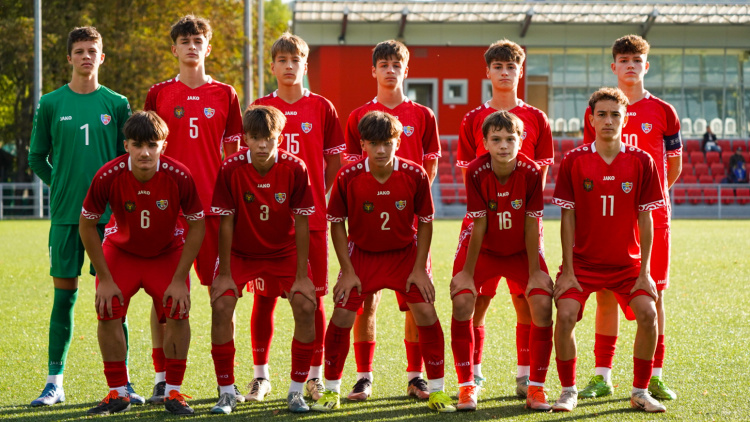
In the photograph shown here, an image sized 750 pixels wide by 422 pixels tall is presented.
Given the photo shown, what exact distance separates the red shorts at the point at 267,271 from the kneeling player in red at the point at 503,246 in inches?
37.0

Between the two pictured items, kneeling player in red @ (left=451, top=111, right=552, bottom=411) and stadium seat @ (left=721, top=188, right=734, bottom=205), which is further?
stadium seat @ (left=721, top=188, right=734, bottom=205)

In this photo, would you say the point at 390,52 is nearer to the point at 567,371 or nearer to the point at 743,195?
the point at 567,371

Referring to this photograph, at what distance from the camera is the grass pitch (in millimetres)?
4633

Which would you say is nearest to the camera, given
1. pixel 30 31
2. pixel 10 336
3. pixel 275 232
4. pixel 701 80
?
pixel 275 232

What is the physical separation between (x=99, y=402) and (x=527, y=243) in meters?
2.64

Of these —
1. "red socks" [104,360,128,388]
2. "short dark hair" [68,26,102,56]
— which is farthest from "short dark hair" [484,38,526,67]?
"red socks" [104,360,128,388]

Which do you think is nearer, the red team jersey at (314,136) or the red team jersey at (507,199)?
the red team jersey at (507,199)

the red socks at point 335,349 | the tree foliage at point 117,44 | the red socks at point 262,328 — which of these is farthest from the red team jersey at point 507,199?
the tree foliage at point 117,44

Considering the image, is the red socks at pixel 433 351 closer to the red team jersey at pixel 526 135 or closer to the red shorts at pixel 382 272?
the red shorts at pixel 382 272

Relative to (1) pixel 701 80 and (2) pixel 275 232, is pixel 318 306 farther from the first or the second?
(1) pixel 701 80

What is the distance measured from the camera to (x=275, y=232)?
4785mm

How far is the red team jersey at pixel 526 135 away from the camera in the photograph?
5.29 metres

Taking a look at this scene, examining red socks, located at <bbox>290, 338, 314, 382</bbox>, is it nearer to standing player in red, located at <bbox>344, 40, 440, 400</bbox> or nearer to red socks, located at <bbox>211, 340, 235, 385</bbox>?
red socks, located at <bbox>211, 340, 235, 385</bbox>

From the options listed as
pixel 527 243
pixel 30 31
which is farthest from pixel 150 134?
pixel 30 31
